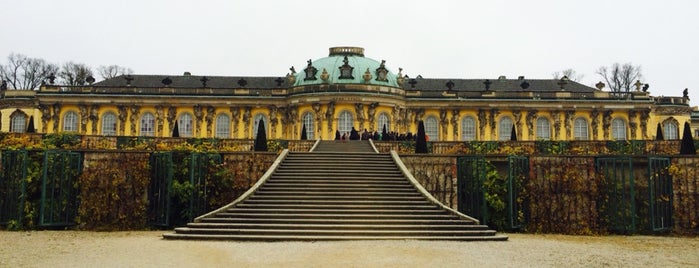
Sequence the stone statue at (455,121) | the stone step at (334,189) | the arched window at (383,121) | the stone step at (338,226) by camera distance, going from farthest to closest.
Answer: the stone statue at (455,121) → the arched window at (383,121) → the stone step at (334,189) → the stone step at (338,226)

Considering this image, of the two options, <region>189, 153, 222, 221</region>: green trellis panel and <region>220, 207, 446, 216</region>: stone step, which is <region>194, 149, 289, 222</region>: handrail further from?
<region>189, 153, 222, 221</region>: green trellis panel

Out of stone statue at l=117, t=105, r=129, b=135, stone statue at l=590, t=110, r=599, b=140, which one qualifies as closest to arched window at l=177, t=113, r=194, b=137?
stone statue at l=117, t=105, r=129, b=135

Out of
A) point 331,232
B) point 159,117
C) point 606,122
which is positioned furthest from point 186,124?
point 331,232

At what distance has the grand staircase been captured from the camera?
16797 mm

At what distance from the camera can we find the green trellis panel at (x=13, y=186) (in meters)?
19.9

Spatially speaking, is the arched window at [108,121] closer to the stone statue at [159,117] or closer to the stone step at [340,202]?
the stone statue at [159,117]

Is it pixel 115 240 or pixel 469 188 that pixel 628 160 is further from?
pixel 115 240

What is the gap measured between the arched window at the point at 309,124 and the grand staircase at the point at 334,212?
2487 centimetres

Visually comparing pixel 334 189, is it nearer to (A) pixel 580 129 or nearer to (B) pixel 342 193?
(B) pixel 342 193

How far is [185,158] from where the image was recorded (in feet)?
69.3

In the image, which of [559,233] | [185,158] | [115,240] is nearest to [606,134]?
[559,233]

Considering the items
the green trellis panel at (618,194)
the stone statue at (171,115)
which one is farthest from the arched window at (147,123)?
the green trellis panel at (618,194)

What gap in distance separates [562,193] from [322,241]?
927 cm

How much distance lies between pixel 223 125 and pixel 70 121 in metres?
12.4
